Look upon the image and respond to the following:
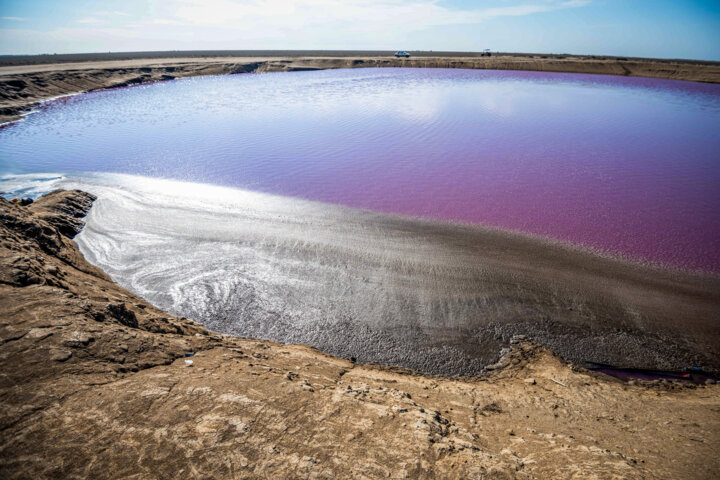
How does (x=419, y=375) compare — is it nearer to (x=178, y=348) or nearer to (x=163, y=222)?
(x=178, y=348)

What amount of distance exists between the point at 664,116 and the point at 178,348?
28225mm

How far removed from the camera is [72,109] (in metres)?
25.6

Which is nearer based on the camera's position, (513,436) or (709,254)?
(513,436)

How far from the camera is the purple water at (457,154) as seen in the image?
9.75 meters

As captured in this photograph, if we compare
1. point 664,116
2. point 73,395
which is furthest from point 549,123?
point 73,395

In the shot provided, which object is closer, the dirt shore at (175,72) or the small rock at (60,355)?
the small rock at (60,355)

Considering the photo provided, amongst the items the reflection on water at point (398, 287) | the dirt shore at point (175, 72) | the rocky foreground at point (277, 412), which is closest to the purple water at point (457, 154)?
the reflection on water at point (398, 287)

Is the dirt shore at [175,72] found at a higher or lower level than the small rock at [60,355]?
higher

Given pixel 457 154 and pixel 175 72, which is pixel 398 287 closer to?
pixel 457 154

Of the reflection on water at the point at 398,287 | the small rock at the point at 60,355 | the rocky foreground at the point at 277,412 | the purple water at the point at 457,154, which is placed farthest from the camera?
the purple water at the point at 457,154

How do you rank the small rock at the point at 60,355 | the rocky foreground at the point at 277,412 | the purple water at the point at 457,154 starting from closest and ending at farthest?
the rocky foreground at the point at 277,412 → the small rock at the point at 60,355 → the purple water at the point at 457,154

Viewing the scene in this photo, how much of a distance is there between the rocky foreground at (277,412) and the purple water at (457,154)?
543 centimetres

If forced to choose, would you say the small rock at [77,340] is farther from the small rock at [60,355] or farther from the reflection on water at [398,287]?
the reflection on water at [398,287]

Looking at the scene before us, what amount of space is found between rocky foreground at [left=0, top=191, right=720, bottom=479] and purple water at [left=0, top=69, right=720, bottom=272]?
543 centimetres
